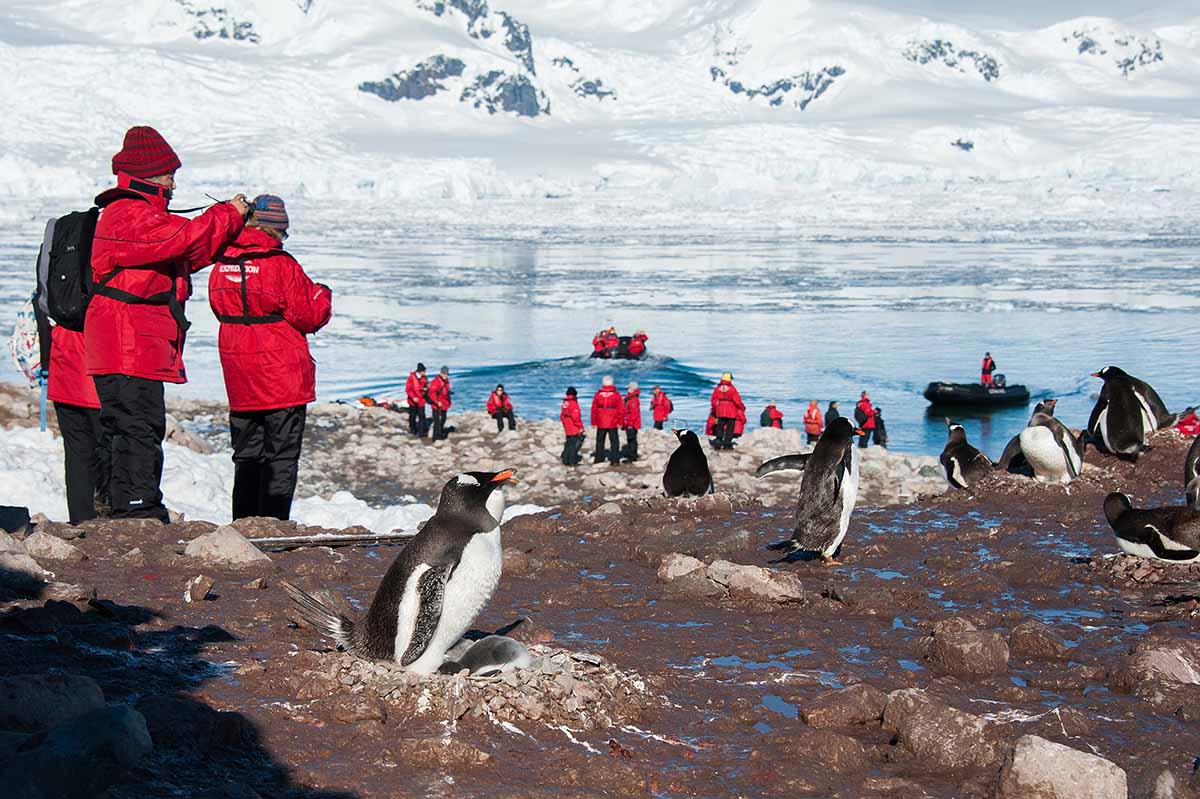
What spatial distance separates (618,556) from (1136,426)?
4.77m

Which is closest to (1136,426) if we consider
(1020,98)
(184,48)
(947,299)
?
(947,299)

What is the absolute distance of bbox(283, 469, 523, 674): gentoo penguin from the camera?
320 cm

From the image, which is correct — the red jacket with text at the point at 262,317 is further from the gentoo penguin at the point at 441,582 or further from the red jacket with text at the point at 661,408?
the red jacket with text at the point at 661,408

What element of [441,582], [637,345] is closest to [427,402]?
[637,345]

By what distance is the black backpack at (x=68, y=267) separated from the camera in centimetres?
530

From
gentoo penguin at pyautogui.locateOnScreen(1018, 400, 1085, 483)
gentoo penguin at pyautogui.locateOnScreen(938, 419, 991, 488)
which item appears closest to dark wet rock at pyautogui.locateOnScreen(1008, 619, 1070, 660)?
gentoo penguin at pyautogui.locateOnScreen(1018, 400, 1085, 483)

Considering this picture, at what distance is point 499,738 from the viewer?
3.03 metres

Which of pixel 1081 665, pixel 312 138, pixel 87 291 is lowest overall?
pixel 1081 665

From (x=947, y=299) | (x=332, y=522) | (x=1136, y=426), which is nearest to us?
(x=332, y=522)

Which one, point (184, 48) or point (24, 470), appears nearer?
point (24, 470)

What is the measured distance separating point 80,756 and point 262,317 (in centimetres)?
337

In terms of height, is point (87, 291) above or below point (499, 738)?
above

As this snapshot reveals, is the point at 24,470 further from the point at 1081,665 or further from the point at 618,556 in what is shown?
the point at 1081,665

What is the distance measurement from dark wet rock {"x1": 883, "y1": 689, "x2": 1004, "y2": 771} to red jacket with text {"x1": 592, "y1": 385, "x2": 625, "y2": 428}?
10998mm
